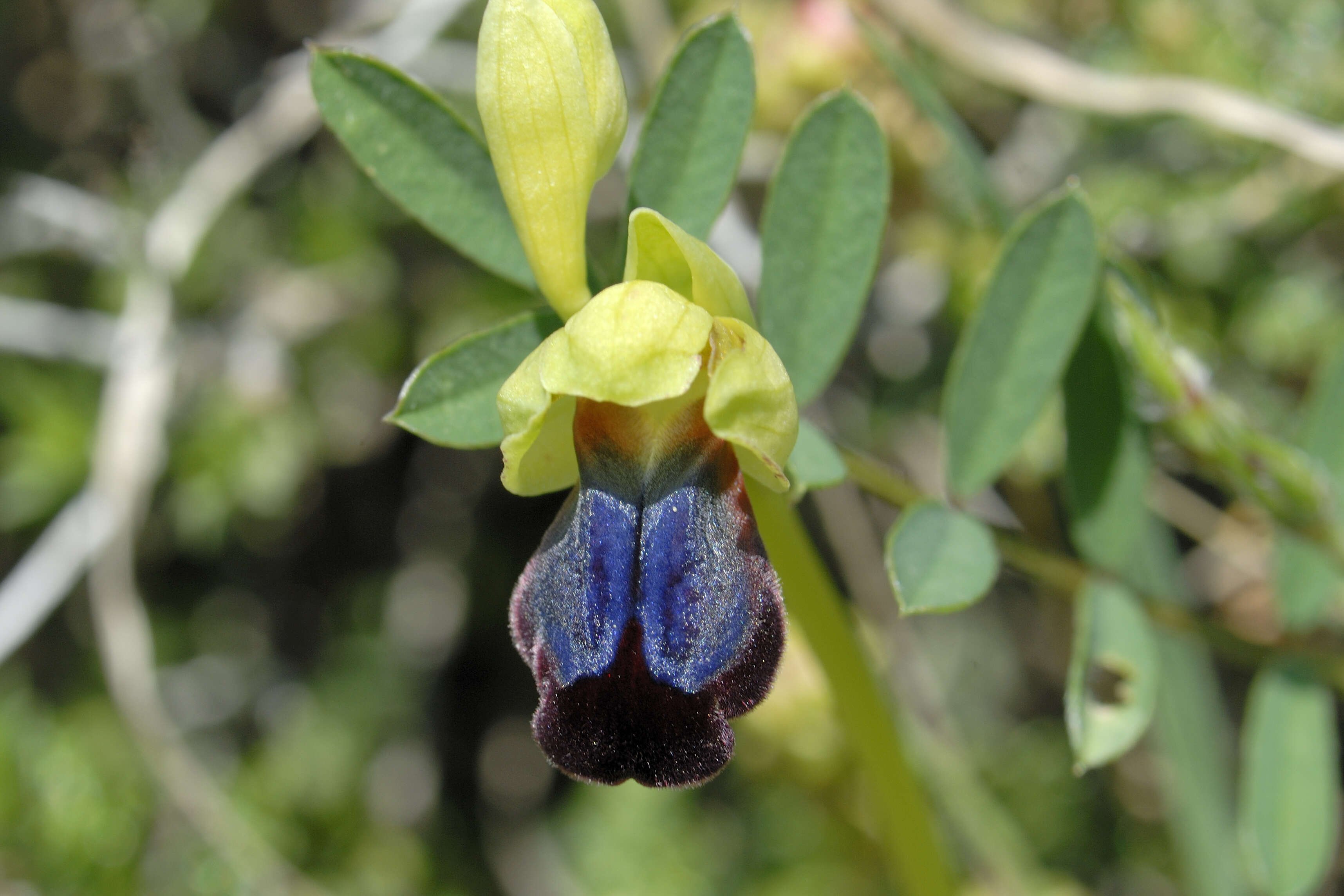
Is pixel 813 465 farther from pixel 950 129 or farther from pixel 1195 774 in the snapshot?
pixel 1195 774

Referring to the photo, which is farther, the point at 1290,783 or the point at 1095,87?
the point at 1095,87

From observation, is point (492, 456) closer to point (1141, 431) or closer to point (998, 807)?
point (998, 807)

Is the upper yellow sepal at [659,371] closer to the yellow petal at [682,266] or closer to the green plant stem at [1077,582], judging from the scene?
the yellow petal at [682,266]

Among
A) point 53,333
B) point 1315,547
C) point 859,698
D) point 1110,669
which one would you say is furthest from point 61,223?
point 1315,547

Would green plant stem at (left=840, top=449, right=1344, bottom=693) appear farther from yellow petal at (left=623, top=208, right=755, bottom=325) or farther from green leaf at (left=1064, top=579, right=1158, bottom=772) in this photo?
yellow petal at (left=623, top=208, right=755, bottom=325)

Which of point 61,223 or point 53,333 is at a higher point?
point 61,223

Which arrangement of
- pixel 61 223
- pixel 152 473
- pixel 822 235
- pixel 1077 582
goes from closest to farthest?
pixel 822 235
pixel 1077 582
pixel 152 473
pixel 61 223

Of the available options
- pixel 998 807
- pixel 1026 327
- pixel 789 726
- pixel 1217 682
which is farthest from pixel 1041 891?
pixel 1026 327
